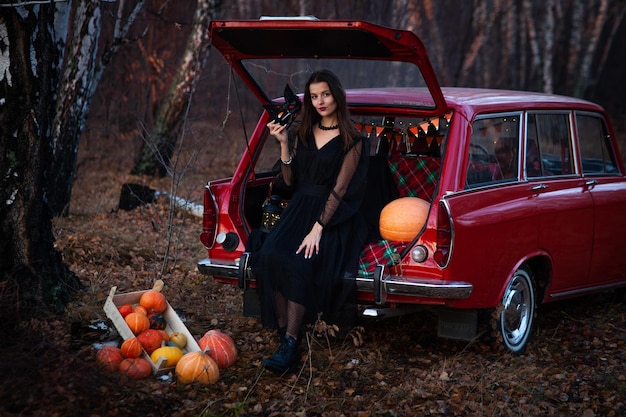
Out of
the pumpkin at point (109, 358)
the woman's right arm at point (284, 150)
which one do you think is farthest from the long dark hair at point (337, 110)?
the pumpkin at point (109, 358)

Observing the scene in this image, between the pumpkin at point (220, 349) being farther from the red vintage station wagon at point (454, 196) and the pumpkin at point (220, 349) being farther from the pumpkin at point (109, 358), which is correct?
the pumpkin at point (109, 358)

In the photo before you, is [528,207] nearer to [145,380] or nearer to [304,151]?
[304,151]

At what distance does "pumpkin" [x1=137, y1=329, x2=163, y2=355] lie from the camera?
5363 millimetres

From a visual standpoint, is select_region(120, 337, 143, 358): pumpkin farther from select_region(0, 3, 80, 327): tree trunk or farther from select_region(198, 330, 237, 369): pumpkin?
select_region(0, 3, 80, 327): tree trunk

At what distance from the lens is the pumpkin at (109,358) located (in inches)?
197

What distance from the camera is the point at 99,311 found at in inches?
241

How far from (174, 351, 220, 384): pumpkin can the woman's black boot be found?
37cm

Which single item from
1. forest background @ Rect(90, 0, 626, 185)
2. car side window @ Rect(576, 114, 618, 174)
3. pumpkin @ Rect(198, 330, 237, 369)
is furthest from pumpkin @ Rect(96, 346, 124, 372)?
car side window @ Rect(576, 114, 618, 174)

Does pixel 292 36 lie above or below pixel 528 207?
above

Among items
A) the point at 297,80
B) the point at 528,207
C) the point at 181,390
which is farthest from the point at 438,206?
the point at 297,80

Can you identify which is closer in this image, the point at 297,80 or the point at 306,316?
the point at 306,316

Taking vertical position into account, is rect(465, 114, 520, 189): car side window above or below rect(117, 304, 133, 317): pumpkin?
above

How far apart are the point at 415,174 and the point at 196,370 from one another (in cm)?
255

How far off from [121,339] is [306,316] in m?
1.23
